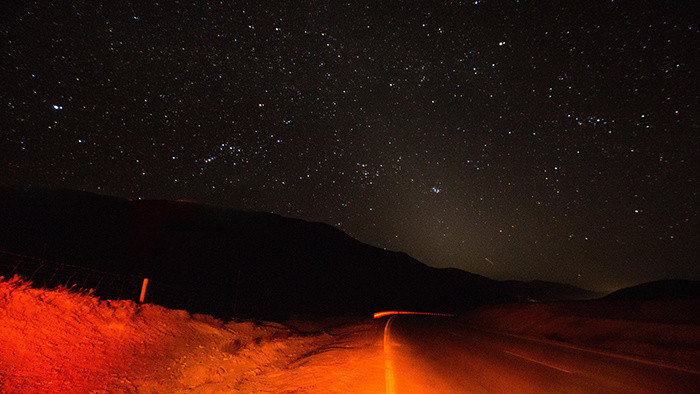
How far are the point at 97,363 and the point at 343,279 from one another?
218 feet

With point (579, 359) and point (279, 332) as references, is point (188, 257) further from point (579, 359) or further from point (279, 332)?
point (579, 359)

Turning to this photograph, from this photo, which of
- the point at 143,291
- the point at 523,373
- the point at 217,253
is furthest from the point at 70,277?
the point at 217,253

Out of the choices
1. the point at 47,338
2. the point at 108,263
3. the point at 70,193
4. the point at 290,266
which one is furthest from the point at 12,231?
the point at 47,338

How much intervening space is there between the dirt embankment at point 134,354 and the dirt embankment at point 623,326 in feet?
27.2

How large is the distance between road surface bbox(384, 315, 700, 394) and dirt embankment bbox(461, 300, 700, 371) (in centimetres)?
176

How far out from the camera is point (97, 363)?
666 centimetres

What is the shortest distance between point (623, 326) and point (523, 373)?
33.7 feet

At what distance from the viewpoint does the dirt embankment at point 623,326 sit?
10047 millimetres

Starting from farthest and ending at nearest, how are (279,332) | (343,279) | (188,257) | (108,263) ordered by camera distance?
(343,279), (188,257), (108,263), (279,332)

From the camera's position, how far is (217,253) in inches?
2343

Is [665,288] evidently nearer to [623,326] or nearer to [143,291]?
[623,326]

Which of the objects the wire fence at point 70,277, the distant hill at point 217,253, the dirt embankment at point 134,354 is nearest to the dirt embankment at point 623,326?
the dirt embankment at point 134,354

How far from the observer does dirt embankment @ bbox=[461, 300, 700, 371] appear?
10.0 meters

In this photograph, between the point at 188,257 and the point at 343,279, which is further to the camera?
the point at 343,279
